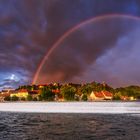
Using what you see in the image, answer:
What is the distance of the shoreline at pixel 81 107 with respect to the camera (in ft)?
261

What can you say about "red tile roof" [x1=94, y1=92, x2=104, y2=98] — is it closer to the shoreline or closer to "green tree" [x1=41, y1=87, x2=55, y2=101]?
"green tree" [x1=41, y1=87, x2=55, y2=101]

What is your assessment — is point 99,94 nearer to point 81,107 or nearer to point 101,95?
point 101,95

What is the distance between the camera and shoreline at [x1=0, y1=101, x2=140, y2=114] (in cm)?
7955

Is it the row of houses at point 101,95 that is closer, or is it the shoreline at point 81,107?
the shoreline at point 81,107

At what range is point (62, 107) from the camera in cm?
8700

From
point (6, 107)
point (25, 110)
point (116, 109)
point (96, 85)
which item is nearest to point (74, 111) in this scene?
point (116, 109)

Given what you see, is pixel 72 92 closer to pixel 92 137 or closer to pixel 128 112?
pixel 128 112

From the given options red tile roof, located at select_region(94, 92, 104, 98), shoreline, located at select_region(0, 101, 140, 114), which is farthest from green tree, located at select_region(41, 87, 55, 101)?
shoreline, located at select_region(0, 101, 140, 114)

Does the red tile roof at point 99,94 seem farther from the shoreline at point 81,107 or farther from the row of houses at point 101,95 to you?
the shoreline at point 81,107

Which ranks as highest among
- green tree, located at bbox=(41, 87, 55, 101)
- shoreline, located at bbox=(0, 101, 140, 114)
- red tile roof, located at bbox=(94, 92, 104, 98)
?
red tile roof, located at bbox=(94, 92, 104, 98)

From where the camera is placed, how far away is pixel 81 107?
84.4 m

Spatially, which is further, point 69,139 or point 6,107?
point 6,107

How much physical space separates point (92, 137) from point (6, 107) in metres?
68.0

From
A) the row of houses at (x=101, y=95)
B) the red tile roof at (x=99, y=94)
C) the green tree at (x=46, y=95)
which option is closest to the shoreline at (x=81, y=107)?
the green tree at (x=46, y=95)
